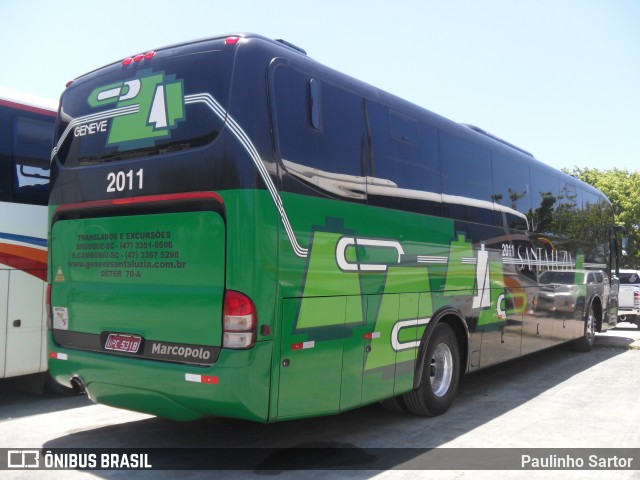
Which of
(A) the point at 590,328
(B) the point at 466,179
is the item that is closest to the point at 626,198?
(A) the point at 590,328

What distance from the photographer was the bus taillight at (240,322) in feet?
14.7

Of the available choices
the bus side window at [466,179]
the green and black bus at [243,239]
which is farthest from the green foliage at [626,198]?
the green and black bus at [243,239]

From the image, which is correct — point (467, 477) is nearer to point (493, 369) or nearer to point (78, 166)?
point (78, 166)

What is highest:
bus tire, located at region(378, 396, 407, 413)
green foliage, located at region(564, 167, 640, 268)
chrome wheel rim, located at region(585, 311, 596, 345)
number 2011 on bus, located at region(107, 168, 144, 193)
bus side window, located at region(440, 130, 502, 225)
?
green foliage, located at region(564, 167, 640, 268)

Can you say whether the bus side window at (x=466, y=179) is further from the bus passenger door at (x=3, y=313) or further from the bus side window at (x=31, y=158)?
the bus passenger door at (x=3, y=313)

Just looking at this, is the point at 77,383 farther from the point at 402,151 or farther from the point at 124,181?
the point at 402,151

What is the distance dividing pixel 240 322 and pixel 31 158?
4530mm

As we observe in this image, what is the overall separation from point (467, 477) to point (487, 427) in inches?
67.3

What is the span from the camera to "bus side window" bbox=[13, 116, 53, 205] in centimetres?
722

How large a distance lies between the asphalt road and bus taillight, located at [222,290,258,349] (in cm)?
119

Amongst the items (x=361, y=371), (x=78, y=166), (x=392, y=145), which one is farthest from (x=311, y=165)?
(x=78, y=166)

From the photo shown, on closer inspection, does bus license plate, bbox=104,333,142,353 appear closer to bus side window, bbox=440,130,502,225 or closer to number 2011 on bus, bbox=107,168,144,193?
number 2011 on bus, bbox=107,168,144,193

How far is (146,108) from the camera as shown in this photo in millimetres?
5168

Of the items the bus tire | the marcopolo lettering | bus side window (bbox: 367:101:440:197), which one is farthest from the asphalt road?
bus side window (bbox: 367:101:440:197)
